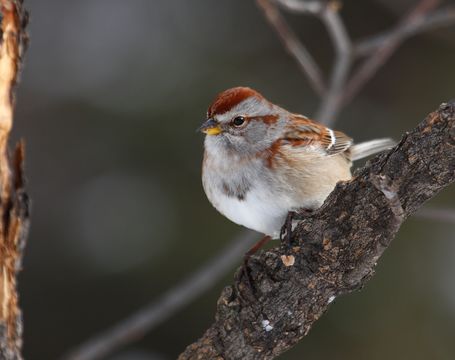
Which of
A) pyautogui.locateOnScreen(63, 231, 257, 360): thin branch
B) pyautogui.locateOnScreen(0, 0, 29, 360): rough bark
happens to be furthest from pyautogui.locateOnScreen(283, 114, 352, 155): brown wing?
pyautogui.locateOnScreen(0, 0, 29, 360): rough bark

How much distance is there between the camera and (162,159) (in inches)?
260

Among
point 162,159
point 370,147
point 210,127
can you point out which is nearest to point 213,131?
point 210,127

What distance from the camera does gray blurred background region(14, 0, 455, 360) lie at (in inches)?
236

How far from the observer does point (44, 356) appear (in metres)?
6.18

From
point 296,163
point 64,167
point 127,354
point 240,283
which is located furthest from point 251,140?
point 64,167

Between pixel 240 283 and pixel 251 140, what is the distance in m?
1.25

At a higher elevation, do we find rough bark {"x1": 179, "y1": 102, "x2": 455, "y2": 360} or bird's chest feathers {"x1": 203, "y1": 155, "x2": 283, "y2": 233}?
bird's chest feathers {"x1": 203, "y1": 155, "x2": 283, "y2": 233}

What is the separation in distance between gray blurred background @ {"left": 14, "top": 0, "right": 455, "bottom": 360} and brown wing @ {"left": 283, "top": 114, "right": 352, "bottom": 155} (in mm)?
2167

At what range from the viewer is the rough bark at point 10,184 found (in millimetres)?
2594

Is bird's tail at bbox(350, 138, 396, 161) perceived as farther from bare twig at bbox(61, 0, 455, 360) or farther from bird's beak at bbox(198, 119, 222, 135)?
bird's beak at bbox(198, 119, 222, 135)

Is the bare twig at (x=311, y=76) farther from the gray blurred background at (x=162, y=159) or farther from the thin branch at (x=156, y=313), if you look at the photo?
the gray blurred background at (x=162, y=159)

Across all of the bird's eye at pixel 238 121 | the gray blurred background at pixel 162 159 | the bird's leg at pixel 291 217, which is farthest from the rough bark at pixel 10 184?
the gray blurred background at pixel 162 159

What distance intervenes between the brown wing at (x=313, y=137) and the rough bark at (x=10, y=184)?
4.85ft

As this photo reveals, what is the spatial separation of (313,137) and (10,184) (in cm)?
171
